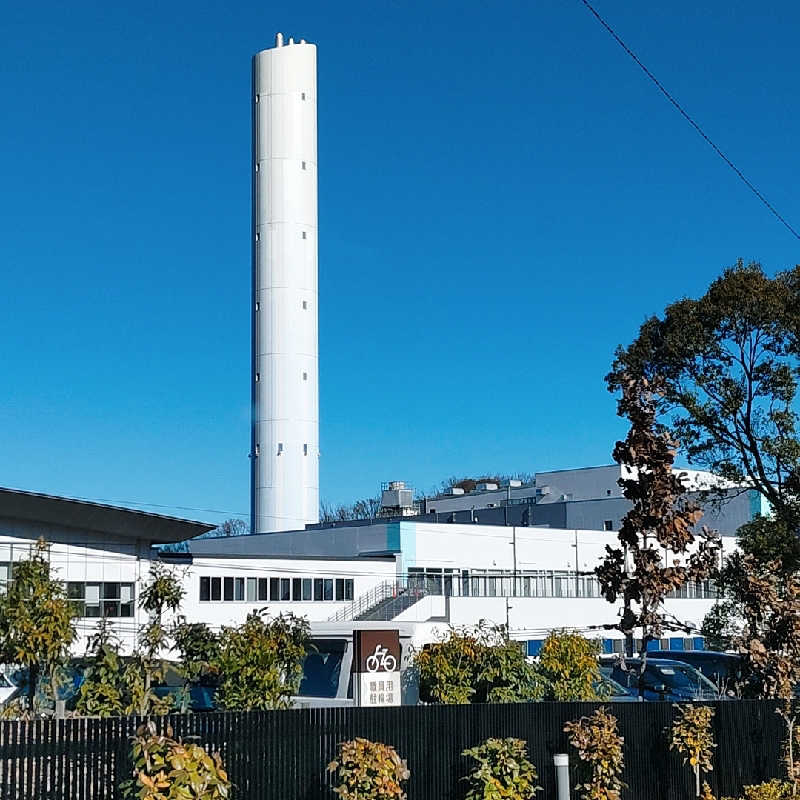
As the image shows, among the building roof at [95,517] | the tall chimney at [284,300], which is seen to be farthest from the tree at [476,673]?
the tall chimney at [284,300]

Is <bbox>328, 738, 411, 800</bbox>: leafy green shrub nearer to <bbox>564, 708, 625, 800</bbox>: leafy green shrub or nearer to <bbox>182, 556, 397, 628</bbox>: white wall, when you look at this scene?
<bbox>564, 708, 625, 800</bbox>: leafy green shrub

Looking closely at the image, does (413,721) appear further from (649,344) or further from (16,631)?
(649,344)

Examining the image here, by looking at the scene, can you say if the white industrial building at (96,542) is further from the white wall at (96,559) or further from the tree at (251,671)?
the tree at (251,671)

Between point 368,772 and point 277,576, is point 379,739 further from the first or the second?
point 277,576

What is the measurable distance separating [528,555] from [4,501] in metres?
31.4

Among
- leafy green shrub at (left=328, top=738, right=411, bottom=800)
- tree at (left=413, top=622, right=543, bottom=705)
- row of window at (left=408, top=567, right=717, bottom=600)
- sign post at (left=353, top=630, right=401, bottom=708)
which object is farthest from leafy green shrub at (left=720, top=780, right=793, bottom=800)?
row of window at (left=408, top=567, right=717, bottom=600)

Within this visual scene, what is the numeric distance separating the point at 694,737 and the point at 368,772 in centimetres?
605

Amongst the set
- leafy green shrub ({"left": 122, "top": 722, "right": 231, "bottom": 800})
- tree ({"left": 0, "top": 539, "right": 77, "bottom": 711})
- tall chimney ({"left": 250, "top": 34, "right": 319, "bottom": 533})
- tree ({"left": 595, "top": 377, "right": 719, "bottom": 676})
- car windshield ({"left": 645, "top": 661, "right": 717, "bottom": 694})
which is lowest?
leafy green shrub ({"left": 122, "top": 722, "right": 231, "bottom": 800})

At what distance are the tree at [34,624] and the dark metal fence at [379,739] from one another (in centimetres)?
229

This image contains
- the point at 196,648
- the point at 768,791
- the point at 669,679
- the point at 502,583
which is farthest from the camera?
the point at 502,583

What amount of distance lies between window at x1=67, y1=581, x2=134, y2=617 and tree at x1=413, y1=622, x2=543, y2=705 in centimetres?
2903

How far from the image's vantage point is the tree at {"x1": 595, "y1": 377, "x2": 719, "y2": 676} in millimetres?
18984

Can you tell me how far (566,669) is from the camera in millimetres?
18266

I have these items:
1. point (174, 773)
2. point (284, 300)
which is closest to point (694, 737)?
point (174, 773)
